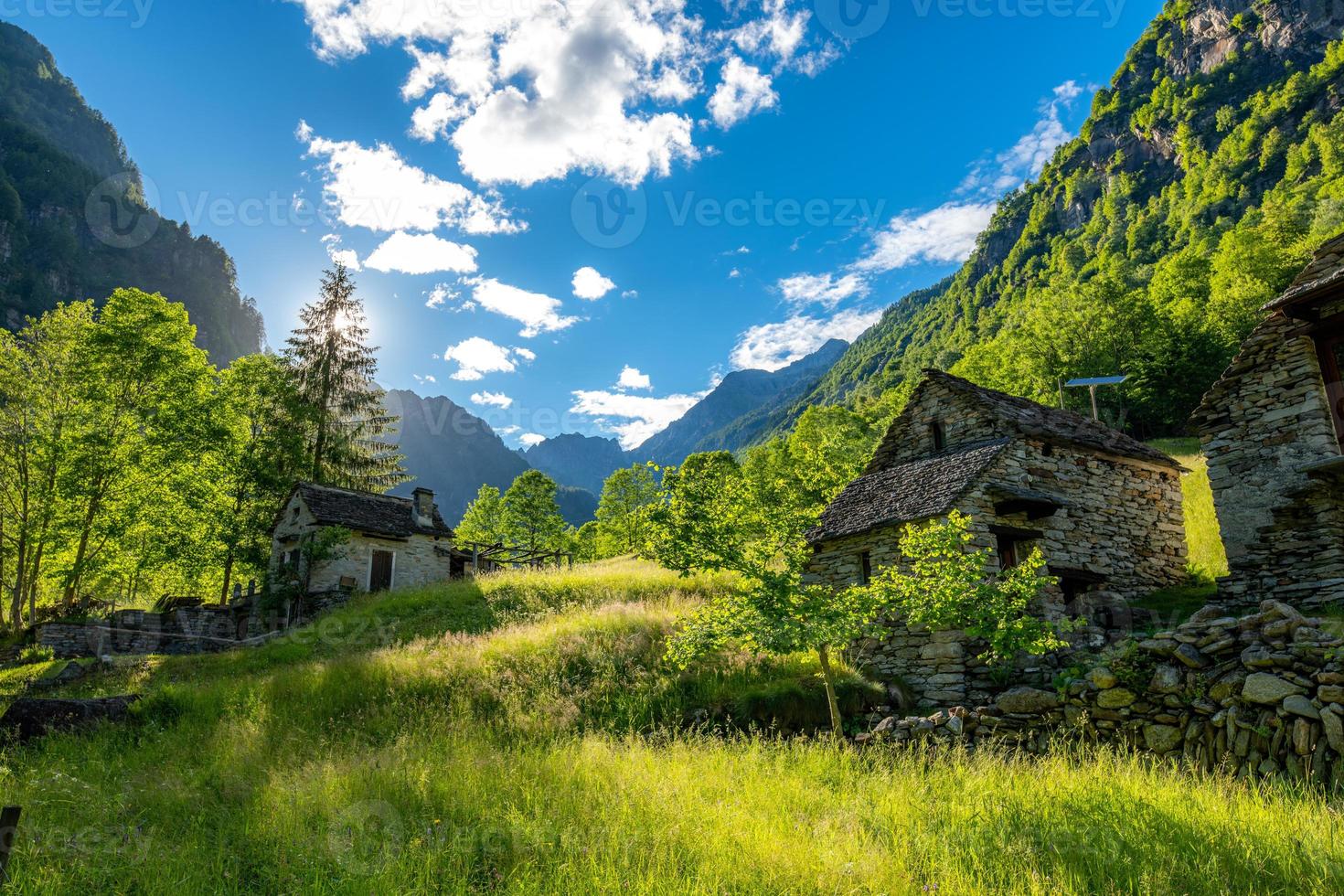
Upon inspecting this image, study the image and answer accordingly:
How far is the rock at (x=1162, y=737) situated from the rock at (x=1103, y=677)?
2.32 ft

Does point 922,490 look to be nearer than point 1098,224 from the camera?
Yes

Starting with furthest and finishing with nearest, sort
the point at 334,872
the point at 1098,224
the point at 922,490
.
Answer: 1. the point at 1098,224
2. the point at 922,490
3. the point at 334,872

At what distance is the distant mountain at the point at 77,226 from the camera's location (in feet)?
360

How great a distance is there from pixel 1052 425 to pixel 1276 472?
5.14 m

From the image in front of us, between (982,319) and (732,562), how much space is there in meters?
136

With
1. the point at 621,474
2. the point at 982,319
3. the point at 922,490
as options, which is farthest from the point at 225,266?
the point at 922,490

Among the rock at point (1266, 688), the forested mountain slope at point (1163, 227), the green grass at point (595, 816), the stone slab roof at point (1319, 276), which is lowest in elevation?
the green grass at point (595, 816)

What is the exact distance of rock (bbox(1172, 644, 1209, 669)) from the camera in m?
8.27

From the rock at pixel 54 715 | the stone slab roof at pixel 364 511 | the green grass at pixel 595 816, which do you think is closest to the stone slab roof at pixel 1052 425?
the green grass at pixel 595 816

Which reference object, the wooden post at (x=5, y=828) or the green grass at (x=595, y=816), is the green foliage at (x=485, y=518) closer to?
the green grass at (x=595, y=816)

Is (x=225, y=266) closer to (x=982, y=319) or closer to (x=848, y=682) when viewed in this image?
(x=982, y=319)

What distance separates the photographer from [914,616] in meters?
9.82

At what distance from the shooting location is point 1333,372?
12.8 meters

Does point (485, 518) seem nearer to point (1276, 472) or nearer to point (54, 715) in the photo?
point (54, 715)
